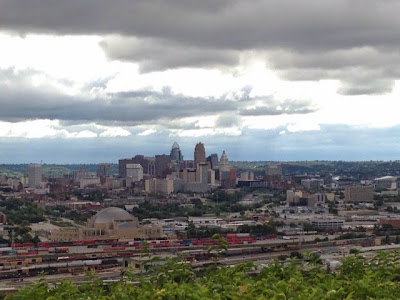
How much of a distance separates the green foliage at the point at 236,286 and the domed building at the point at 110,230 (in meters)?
67.6

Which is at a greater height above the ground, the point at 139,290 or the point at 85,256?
the point at 139,290

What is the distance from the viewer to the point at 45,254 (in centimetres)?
7006

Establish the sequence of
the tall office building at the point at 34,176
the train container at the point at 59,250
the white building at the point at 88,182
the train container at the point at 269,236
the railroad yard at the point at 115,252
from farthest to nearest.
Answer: the tall office building at the point at 34,176, the white building at the point at 88,182, the train container at the point at 269,236, the train container at the point at 59,250, the railroad yard at the point at 115,252

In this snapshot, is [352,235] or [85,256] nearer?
[85,256]

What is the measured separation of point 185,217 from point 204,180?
64.9m

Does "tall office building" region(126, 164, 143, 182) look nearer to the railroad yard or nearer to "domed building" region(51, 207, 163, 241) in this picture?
"domed building" region(51, 207, 163, 241)

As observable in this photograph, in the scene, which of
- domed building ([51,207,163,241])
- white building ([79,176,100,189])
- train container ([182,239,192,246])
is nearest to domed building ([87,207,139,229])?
domed building ([51,207,163,241])

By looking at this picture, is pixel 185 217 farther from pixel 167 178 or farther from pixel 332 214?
pixel 167 178

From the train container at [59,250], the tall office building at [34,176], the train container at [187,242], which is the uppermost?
the tall office building at [34,176]

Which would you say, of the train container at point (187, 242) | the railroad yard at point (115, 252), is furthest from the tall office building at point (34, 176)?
the train container at point (187, 242)

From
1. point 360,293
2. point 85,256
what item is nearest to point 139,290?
point 360,293

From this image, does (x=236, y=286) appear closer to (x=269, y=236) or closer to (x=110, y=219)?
(x=269, y=236)

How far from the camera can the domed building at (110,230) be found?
85938 millimetres

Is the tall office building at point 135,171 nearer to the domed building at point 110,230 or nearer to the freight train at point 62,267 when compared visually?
the domed building at point 110,230
